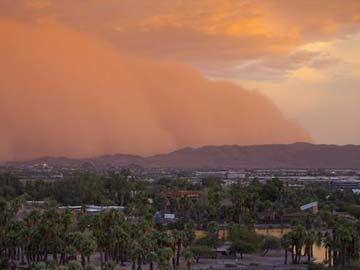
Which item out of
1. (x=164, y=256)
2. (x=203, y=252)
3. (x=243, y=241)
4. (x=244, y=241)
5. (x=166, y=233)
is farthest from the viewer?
(x=244, y=241)

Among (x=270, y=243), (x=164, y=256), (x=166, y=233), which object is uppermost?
(x=166, y=233)

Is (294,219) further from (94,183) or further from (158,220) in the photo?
(94,183)

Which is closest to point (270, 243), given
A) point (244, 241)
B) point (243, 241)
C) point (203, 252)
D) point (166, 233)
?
point (244, 241)

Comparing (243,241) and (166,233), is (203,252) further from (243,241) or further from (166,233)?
(166,233)

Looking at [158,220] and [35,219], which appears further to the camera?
[158,220]

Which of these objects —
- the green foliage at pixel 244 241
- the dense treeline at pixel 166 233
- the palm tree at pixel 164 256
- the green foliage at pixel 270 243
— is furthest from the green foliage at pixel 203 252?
the palm tree at pixel 164 256

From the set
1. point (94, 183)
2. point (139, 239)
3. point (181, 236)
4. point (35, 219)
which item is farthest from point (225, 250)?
point (94, 183)

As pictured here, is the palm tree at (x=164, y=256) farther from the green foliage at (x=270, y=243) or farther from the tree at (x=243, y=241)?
the green foliage at (x=270, y=243)

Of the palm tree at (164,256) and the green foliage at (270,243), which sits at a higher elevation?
the palm tree at (164,256)

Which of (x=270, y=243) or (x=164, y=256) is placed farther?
(x=270, y=243)

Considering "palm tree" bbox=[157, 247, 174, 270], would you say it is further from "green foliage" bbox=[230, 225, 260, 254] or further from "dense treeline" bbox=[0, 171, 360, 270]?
"green foliage" bbox=[230, 225, 260, 254]

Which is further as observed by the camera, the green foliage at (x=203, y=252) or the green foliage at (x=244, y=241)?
the green foliage at (x=244, y=241)
